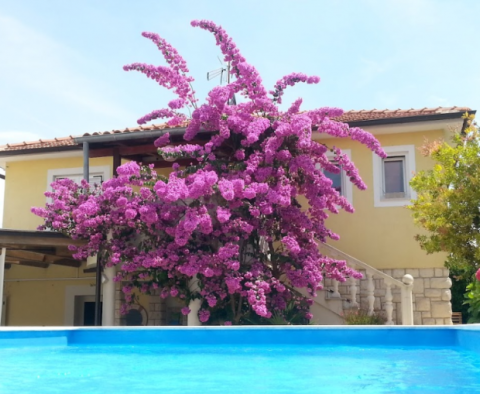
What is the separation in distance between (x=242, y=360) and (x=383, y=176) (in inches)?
324

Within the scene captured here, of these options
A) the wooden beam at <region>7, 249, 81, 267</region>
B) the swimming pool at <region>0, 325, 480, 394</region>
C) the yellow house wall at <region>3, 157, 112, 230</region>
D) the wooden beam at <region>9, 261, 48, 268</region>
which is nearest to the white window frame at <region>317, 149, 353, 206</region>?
the swimming pool at <region>0, 325, 480, 394</region>

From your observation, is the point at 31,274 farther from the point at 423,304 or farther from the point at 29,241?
the point at 423,304

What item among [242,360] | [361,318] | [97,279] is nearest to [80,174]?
[97,279]

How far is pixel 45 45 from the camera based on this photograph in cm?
1299

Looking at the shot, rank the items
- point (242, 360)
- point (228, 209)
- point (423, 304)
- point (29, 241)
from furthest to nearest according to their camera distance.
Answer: point (423, 304)
point (29, 241)
point (228, 209)
point (242, 360)

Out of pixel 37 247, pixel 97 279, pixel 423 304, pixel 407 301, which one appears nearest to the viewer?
pixel 407 301

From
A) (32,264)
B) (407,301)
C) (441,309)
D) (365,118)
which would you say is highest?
(365,118)

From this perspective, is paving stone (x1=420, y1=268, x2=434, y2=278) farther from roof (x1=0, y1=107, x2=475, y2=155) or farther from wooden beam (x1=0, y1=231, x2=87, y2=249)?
wooden beam (x1=0, y1=231, x2=87, y2=249)

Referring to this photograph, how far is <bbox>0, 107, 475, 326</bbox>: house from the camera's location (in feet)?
42.7

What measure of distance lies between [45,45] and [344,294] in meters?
8.44

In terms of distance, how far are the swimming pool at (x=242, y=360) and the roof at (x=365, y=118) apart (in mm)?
5814

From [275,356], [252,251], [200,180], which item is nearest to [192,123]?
[200,180]

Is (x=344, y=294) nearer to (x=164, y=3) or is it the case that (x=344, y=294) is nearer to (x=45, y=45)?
(x=164, y=3)

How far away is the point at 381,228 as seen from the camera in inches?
564
